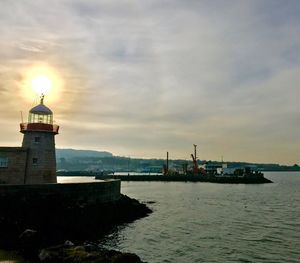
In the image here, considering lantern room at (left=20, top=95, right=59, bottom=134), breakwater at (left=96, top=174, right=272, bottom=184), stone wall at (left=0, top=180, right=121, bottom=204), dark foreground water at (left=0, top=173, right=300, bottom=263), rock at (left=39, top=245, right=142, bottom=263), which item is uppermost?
lantern room at (left=20, top=95, right=59, bottom=134)

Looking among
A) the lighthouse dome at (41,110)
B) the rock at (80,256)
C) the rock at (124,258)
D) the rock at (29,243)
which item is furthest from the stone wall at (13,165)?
the rock at (124,258)

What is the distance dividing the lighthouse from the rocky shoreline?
6.34 metres

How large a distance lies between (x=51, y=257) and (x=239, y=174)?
5481 inches

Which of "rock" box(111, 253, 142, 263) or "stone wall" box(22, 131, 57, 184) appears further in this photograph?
"stone wall" box(22, 131, 57, 184)

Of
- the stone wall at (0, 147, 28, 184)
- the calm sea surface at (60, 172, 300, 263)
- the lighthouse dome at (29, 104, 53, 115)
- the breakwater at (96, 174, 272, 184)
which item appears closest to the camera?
the calm sea surface at (60, 172, 300, 263)

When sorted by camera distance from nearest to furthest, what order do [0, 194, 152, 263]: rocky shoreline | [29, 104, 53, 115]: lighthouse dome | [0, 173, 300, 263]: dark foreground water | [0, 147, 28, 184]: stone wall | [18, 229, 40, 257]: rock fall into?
[0, 194, 152, 263]: rocky shoreline
[18, 229, 40, 257]: rock
[0, 173, 300, 263]: dark foreground water
[0, 147, 28, 184]: stone wall
[29, 104, 53, 115]: lighthouse dome

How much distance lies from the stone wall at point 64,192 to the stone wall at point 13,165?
21.8ft

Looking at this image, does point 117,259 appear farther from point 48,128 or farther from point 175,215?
point 175,215

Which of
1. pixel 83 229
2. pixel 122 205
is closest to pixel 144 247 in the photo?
pixel 83 229

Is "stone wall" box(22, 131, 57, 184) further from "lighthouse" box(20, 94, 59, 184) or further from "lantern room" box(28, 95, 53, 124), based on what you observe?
"lantern room" box(28, 95, 53, 124)

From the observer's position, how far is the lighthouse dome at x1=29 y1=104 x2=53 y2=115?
36562 mm

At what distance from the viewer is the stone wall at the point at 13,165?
34281 mm

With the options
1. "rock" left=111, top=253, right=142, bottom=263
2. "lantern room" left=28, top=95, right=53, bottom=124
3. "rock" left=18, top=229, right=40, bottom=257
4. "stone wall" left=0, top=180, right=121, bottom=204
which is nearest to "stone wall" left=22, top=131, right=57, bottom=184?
"lantern room" left=28, top=95, right=53, bottom=124

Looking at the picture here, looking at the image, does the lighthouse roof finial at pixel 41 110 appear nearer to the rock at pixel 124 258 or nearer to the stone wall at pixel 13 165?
the stone wall at pixel 13 165
